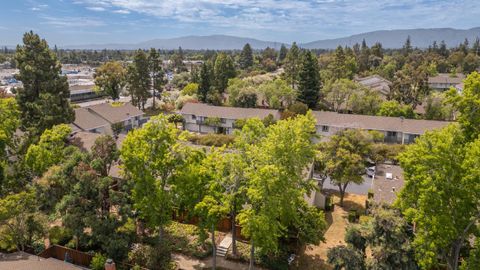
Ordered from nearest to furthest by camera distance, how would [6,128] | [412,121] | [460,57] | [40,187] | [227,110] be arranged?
[40,187] → [6,128] → [412,121] → [227,110] → [460,57]

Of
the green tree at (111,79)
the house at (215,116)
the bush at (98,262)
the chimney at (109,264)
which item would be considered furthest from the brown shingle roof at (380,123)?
the green tree at (111,79)

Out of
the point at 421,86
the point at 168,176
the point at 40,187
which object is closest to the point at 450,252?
the point at 168,176

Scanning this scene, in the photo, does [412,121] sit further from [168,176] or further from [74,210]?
[74,210]

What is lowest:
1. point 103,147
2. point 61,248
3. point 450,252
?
point 61,248

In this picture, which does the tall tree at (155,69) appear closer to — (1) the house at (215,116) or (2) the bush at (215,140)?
(1) the house at (215,116)

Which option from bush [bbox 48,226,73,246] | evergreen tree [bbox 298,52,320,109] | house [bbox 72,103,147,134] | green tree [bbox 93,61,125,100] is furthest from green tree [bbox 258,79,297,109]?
bush [bbox 48,226,73,246]

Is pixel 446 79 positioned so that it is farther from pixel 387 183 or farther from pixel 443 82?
pixel 387 183
